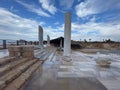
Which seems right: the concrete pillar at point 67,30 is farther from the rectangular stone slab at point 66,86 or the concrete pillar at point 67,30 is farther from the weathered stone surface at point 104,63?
the rectangular stone slab at point 66,86

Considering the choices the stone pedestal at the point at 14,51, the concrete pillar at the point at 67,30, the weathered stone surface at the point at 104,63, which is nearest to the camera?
the weathered stone surface at the point at 104,63

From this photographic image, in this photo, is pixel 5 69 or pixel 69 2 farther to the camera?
pixel 69 2

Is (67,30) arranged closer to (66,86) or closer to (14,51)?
(14,51)

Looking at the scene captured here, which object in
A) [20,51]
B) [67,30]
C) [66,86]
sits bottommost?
[66,86]

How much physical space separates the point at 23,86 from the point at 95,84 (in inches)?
77.4

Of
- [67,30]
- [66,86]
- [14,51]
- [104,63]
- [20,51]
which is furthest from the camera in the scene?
[67,30]

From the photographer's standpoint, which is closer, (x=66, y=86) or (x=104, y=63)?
(x=66, y=86)

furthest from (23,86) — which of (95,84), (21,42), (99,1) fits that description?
(21,42)

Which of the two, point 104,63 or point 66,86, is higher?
point 104,63

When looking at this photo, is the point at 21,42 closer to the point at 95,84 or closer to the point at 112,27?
the point at 112,27

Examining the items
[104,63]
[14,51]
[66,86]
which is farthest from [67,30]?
[66,86]

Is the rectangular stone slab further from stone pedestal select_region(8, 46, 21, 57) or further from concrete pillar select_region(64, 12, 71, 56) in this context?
concrete pillar select_region(64, 12, 71, 56)

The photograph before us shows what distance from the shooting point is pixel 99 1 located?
31.2 ft

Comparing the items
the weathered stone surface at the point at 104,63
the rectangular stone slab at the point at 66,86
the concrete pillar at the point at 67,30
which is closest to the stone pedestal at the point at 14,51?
the concrete pillar at the point at 67,30
